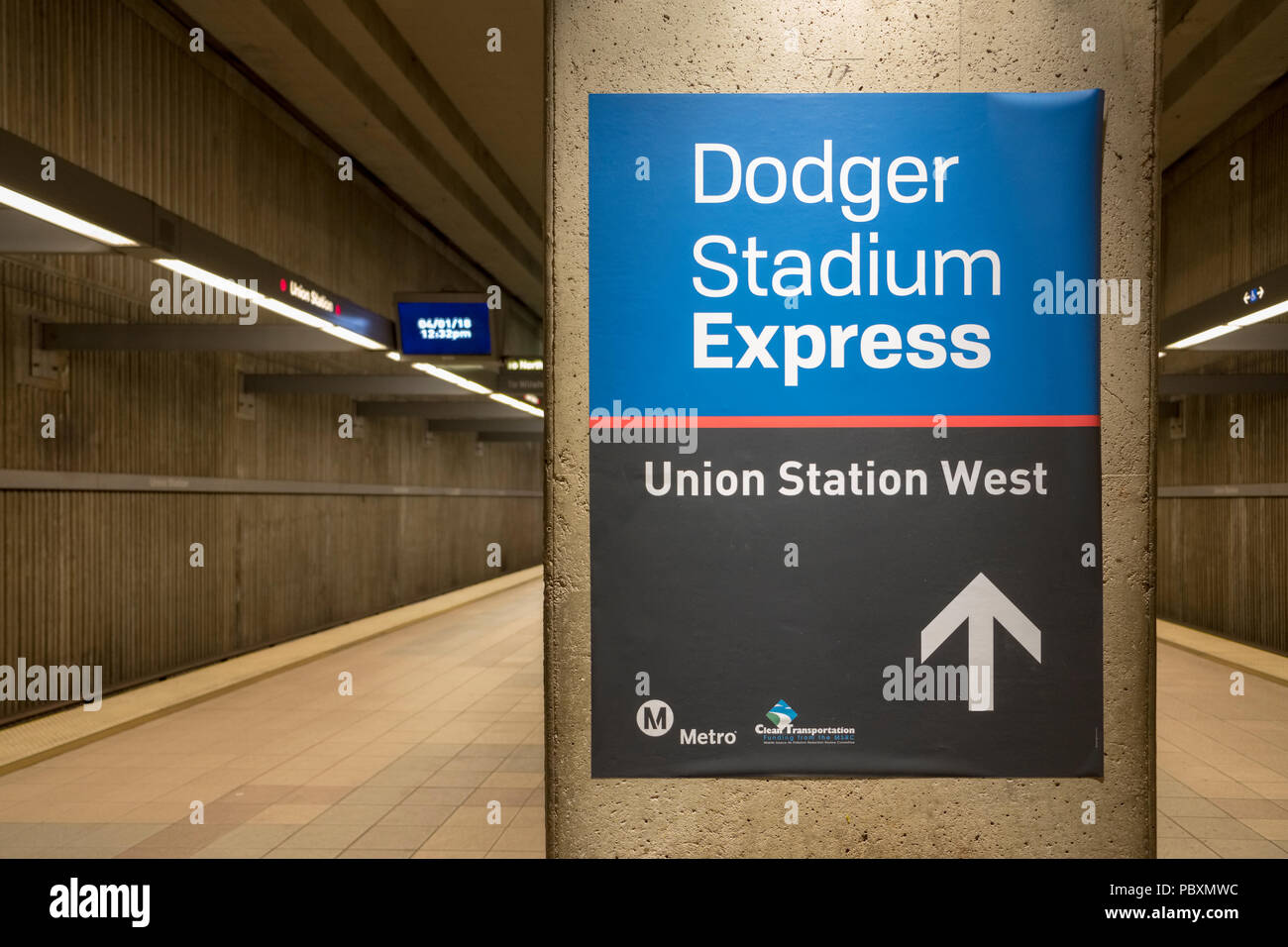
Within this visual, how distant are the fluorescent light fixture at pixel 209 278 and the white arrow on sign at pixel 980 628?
14.4 feet

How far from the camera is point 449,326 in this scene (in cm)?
863

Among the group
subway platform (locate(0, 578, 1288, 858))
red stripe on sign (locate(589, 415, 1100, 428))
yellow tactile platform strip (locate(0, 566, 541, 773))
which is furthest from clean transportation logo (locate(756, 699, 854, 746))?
yellow tactile platform strip (locate(0, 566, 541, 773))

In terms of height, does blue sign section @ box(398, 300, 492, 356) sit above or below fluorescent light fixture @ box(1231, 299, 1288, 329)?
above

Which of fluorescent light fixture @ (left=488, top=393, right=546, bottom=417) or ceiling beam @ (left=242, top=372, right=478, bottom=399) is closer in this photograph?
ceiling beam @ (left=242, top=372, right=478, bottom=399)

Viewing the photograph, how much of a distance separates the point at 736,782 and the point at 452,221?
1326 cm

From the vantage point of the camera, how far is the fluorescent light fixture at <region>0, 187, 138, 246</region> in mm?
3564

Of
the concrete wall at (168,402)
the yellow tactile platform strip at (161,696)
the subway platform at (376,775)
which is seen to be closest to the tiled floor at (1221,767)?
the subway platform at (376,775)

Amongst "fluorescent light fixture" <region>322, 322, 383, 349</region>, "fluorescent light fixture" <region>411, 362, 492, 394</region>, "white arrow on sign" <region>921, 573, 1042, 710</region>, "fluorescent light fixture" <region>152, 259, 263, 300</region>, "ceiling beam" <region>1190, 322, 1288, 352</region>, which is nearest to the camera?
"white arrow on sign" <region>921, 573, 1042, 710</region>

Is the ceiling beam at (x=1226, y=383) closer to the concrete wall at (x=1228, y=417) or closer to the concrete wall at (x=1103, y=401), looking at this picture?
the concrete wall at (x=1228, y=417)

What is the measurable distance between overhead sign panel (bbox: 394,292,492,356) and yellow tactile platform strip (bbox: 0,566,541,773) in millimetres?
3566

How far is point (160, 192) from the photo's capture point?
7691 mm

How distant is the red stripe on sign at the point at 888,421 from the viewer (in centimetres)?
209

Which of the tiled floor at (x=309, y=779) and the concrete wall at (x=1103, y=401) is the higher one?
the concrete wall at (x=1103, y=401)

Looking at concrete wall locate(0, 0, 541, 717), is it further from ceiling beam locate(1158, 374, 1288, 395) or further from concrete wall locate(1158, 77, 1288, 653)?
concrete wall locate(1158, 77, 1288, 653)
